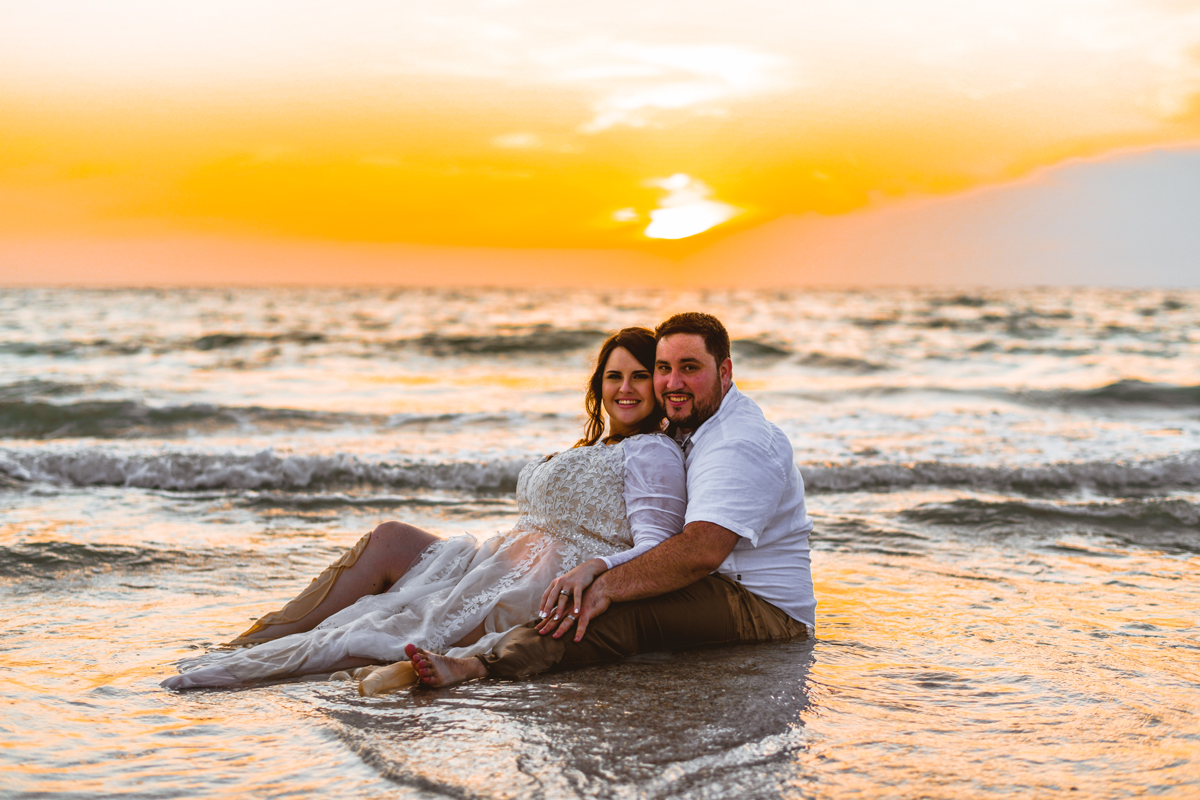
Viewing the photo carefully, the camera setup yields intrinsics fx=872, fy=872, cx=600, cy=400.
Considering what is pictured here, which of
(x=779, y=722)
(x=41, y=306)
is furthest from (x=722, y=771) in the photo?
(x=41, y=306)

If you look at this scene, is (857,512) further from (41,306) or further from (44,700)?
(41,306)

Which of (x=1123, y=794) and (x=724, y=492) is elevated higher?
(x=724, y=492)

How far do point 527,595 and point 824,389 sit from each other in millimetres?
15236

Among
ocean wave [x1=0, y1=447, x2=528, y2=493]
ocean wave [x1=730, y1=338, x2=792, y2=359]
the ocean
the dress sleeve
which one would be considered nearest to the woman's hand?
the dress sleeve

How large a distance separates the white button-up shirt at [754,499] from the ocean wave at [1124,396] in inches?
552

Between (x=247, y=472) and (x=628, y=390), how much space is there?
677 centimetres

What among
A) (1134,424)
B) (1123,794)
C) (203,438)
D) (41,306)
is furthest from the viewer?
(41,306)

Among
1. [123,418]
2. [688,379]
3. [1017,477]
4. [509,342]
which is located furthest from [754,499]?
[509,342]

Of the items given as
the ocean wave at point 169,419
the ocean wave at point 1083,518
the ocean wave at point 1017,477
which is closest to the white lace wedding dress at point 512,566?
the ocean wave at point 1083,518

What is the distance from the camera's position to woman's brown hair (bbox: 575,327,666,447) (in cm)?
462

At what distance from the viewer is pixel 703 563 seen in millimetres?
4000

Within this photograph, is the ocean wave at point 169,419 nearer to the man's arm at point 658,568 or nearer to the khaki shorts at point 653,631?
the khaki shorts at point 653,631

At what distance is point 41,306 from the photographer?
44.2 meters

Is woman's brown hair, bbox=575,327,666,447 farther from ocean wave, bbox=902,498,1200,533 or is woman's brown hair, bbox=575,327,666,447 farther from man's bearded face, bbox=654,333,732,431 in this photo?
ocean wave, bbox=902,498,1200,533
